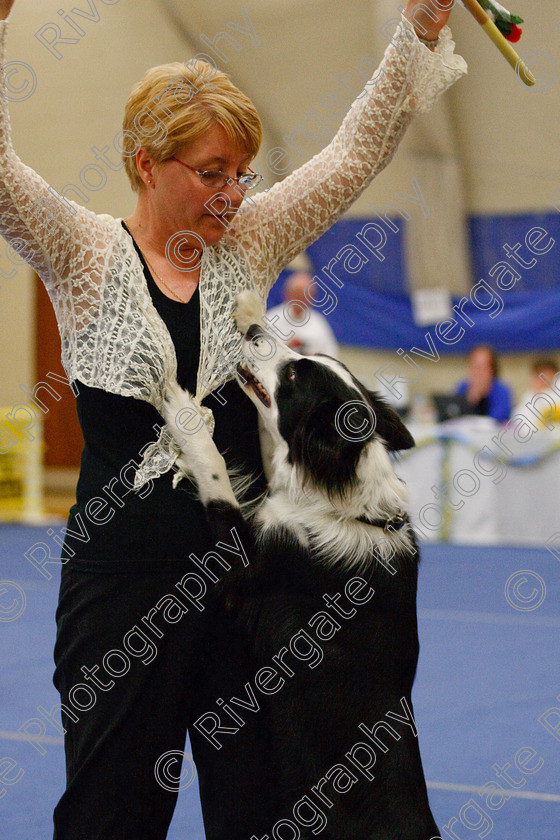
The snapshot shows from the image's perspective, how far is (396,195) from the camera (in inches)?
452

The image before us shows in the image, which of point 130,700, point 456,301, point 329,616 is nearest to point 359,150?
point 329,616

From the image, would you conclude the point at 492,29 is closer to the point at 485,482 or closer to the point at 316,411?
the point at 316,411

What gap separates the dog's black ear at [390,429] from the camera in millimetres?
1818

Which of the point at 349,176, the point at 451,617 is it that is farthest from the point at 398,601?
the point at 451,617

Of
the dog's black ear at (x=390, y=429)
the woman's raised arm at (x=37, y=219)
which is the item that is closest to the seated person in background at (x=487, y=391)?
the dog's black ear at (x=390, y=429)

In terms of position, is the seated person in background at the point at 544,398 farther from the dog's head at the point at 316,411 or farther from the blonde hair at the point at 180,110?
the blonde hair at the point at 180,110

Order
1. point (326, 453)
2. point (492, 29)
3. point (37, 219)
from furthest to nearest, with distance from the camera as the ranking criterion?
point (326, 453), point (492, 29), point (37, 219)

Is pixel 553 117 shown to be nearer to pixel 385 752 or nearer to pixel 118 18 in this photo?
pixel 118 18

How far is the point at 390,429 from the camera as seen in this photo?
1.83 metres

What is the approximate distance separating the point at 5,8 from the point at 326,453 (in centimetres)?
96

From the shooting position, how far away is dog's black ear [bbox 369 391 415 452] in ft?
5.97

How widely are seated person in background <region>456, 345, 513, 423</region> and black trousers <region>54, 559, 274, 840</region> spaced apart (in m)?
6.07

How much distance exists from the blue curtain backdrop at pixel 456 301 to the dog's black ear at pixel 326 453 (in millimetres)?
9241

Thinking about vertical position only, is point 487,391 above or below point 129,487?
below
